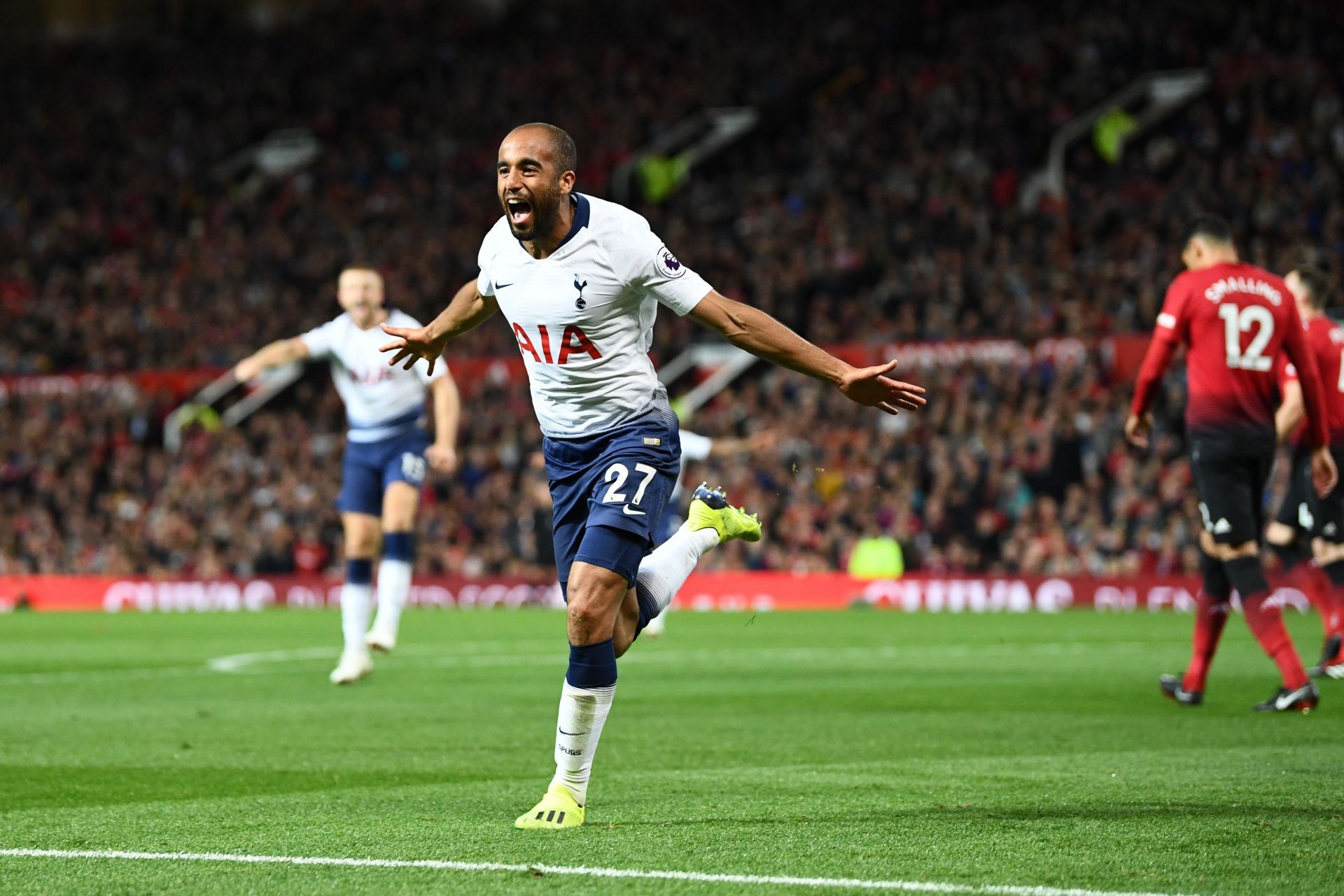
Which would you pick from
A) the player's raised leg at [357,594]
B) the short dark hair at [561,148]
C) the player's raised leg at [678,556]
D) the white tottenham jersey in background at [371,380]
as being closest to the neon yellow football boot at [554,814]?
the player's raised leg at [678,556]

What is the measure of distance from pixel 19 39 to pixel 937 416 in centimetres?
3119

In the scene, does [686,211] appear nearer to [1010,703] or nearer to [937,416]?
[937,416]

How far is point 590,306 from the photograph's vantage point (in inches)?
244

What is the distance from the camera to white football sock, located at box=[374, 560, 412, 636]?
12.1 m

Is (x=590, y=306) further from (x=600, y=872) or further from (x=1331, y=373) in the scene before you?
(x=1331, y=373)

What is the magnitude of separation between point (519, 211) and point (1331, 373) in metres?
7.41

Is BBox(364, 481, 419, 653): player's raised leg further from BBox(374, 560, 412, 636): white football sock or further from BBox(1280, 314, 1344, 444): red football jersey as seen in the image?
BBox(1280, 314, 1344, 444): red football jersey

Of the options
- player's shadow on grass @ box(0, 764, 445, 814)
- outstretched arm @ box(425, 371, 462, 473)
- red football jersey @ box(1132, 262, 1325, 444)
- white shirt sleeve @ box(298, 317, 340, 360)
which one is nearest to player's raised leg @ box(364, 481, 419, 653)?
outstretched arm @ box(425, 371, 462, 473)

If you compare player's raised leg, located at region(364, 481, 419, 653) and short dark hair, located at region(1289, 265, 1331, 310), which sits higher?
short dark hair, located at region(1289, 265, 1331, 310)

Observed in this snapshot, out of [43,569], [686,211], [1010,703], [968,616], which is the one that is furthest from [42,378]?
[1010,703]

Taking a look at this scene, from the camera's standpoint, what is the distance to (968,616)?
22.1 m

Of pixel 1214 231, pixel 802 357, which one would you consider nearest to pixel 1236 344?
pixel 1214 231

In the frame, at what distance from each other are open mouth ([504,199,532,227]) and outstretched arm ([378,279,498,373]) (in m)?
0.52

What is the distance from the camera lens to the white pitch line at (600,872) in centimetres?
451
